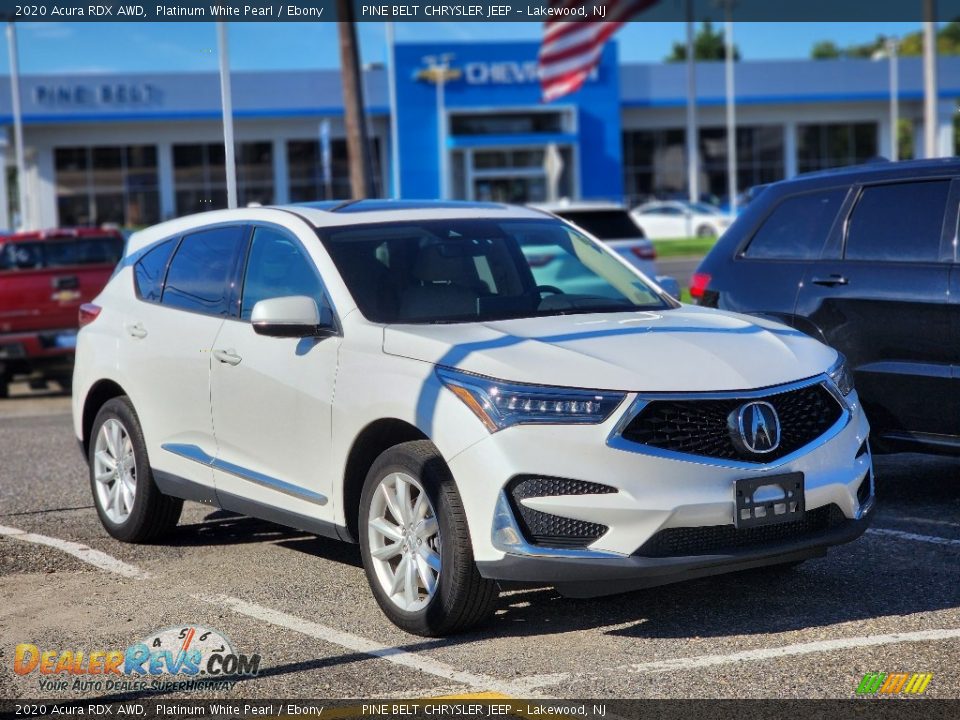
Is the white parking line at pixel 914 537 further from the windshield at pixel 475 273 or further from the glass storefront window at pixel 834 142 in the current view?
the glass storefront window at pixel 834 142

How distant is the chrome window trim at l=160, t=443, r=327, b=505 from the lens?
19.3ft

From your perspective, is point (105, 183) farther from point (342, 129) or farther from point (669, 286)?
point (669, 286)

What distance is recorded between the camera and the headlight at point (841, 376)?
557 cm

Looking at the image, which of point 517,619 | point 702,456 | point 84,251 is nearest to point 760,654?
point 702,456

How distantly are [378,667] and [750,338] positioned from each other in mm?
2004

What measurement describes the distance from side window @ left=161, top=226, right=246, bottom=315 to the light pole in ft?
158

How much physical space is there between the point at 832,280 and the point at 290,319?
3.43 m

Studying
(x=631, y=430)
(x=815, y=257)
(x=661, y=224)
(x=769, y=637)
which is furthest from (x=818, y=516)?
(x=661, y=224)

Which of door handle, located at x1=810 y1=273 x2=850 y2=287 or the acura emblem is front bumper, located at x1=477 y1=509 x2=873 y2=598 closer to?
the acura emblem

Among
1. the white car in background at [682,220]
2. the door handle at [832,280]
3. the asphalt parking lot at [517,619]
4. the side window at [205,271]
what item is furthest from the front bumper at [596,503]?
the white car in background at [682,220]

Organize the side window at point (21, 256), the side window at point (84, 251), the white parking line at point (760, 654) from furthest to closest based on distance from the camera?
the side window at point (84, 251), the side window at point (21, 256), the white parking line at point (760, 654)

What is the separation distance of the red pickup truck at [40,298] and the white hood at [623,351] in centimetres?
985

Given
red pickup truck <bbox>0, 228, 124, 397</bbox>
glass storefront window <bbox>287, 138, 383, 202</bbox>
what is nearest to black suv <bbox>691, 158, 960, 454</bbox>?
red pickup truck <bbox>0, 228, 124, 397</bbox>

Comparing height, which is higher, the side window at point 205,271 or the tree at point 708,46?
the tree at point 708,46
